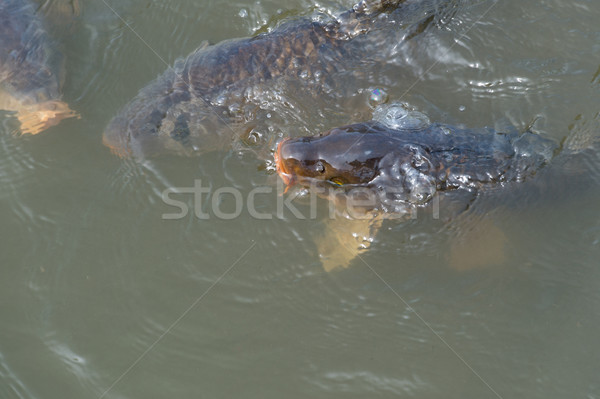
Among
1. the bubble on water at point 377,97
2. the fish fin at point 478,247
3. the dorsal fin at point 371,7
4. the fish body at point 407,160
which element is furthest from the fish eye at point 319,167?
the dorsal fin at point 371,7

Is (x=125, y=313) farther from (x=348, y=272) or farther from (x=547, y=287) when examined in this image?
(x=547, y=287)

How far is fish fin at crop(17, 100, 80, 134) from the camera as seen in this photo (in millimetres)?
4977

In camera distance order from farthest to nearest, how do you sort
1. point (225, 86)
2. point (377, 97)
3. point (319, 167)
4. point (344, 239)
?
point (377, 97) → point (225, 86) → point (344, 239) → point (319, 167)

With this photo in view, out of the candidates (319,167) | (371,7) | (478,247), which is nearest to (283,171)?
(319,167)

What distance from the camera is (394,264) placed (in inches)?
172

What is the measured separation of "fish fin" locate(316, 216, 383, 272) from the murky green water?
0.08 meters

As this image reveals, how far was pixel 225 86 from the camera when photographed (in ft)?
15.7

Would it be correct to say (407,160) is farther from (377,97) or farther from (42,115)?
(42,115)

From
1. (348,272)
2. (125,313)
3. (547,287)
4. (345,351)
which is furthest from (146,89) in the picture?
(547,287)

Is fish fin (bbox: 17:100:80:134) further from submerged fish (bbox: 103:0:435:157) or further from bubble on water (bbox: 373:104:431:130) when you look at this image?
bubble on water (bbox: 373:104:431:130)

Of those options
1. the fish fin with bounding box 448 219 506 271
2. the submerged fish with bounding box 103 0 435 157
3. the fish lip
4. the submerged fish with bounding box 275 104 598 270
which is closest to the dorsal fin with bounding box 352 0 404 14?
the submerged fish with bounding box 103 0 435 157

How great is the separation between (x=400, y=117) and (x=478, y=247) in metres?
1.31

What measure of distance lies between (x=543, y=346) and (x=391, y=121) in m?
2.16

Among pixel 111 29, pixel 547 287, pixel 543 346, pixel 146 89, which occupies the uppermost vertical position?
pixel 111 29
